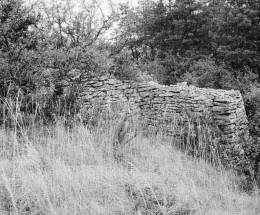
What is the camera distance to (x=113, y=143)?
12.8ft

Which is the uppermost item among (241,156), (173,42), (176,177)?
(173,42)

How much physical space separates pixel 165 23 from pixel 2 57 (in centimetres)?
1712

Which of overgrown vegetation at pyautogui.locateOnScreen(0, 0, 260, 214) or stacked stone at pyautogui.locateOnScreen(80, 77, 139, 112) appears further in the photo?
stacked stone at pyautogui.locateOnScreen(80, 77, 139, 112)

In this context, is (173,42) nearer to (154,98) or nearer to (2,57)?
(154,98)

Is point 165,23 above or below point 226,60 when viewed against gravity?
above

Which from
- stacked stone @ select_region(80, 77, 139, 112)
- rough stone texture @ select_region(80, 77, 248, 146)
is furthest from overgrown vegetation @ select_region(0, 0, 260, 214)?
rough stone texture @ select_region(80, 77, 248, 146)

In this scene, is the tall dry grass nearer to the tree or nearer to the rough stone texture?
the tree

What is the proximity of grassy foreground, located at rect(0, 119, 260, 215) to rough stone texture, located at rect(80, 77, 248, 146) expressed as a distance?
102 inches

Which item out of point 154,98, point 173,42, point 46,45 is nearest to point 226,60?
point 173,42

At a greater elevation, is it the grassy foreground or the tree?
the tree

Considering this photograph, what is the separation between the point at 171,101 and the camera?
6910 mm

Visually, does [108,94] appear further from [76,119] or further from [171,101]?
[76,119]

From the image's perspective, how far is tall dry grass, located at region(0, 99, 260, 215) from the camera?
7.34ft

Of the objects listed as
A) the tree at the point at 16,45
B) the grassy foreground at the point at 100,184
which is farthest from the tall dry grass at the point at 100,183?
the tree at the point at 16,45
